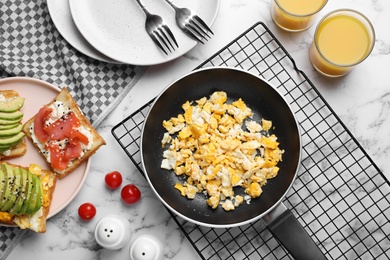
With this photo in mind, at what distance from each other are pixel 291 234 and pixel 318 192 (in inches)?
14.4

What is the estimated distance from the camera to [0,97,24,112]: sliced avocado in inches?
114

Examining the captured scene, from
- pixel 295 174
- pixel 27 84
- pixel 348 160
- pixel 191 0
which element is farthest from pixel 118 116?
pixel 348 160

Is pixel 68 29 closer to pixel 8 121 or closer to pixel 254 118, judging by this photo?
pixel 8 121

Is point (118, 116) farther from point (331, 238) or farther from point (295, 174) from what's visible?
point (331, 238)

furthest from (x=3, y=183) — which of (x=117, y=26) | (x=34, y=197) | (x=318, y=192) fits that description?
(x=318, y=192)

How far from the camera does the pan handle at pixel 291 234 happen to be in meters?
2.66

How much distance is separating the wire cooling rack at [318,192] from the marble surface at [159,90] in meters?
0.08

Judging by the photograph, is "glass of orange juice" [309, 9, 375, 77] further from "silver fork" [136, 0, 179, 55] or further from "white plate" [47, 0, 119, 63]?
"white plate" [47, 0, 119, 63]

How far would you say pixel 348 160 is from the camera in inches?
116

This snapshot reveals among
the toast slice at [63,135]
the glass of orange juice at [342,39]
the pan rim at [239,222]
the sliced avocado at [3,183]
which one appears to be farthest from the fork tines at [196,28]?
the sliced avocado at [3,183]

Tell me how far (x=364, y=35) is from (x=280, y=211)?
0.98 meters

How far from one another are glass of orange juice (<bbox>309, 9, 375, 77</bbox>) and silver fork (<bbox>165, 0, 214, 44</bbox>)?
568mm

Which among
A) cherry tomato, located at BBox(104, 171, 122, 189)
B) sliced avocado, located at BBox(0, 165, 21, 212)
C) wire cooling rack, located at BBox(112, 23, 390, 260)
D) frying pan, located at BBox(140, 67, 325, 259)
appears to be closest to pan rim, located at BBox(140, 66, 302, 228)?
frying pan, located at BBox(140, 67, 325, 259)

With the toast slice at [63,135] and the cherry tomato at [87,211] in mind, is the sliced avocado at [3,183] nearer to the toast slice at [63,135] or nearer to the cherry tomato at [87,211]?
the toast slice at [63,135]
